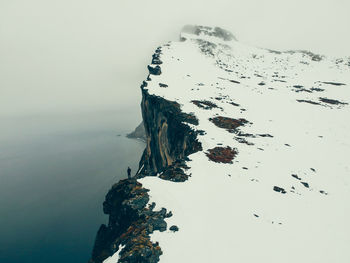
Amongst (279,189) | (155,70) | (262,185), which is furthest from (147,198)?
(155,70)

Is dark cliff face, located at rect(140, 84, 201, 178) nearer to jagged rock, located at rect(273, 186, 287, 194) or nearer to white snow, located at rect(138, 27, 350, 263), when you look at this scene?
white snow, located at rect(138, 27, 350, 263)

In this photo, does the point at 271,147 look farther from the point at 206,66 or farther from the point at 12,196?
the point at 12,196

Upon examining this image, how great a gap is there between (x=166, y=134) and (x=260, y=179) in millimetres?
16737

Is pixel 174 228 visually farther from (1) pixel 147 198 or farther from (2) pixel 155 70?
(2) pixel 155 70

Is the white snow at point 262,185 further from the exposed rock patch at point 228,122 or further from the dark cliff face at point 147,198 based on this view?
the exposed rock patch at point 228,122

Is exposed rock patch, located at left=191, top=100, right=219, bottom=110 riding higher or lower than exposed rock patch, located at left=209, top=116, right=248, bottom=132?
higher

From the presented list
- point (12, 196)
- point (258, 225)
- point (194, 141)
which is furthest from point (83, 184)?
point (258, 225)

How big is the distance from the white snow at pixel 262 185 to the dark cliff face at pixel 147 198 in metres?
0.72

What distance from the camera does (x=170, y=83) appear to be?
43406 millimetres

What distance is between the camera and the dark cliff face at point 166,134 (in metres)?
28.1

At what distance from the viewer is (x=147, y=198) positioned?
16.0 m

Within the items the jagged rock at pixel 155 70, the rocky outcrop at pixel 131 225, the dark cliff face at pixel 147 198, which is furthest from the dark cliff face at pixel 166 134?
the jagged rock at pixel 155 70

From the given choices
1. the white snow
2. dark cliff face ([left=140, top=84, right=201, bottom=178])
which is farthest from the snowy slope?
dark cliff face ([left=140, top=84, right=201, bottom=178])

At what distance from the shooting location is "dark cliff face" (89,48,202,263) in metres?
12.4
